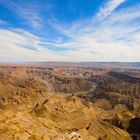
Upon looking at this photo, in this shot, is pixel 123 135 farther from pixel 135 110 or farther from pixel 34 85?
pixel 34 85

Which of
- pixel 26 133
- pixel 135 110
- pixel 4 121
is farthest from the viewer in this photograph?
pixel 135 110

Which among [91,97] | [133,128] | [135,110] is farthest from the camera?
[91,97]

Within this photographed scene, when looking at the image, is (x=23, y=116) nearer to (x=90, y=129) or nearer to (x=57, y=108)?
(x=90, y=129)

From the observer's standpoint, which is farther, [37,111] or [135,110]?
[135,110]

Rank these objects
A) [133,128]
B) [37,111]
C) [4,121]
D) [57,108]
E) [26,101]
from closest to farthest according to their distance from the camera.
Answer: [4,121] → [133,128] → [37,111] → [57,108] → [26,101]

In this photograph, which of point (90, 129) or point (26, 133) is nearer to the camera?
point (26, 133)

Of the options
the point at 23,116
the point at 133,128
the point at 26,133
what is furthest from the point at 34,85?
the point at 26,133

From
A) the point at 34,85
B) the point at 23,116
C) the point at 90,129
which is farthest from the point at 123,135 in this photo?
the point at 34,85

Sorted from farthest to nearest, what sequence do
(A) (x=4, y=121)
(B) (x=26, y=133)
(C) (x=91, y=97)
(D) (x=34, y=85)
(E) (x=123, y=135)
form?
(D) (x=34, y=85) < (C) (x=91, y=97) < (E) (x=123, y=135) < (A) (x=4, y=121) < (B) (x=26, y=133)

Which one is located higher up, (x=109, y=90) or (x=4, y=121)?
(x=4, y=121)
